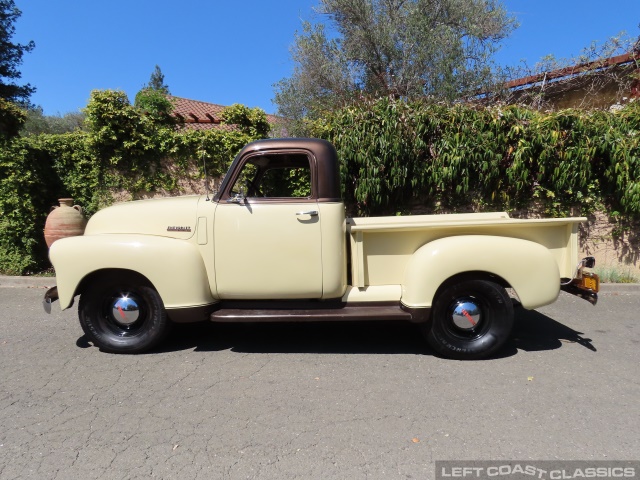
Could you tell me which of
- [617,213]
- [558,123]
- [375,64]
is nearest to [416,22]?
[375,64]

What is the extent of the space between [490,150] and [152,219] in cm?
515

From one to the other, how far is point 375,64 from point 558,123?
557 centimetres

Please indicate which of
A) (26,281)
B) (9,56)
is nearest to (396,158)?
(26,281)

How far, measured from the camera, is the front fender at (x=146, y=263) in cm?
369

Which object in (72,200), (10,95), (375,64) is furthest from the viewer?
(10,95)

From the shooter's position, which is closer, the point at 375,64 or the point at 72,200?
the point at 72,200

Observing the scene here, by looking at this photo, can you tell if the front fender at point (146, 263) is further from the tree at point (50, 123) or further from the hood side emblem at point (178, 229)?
the tree at point (50, 123)

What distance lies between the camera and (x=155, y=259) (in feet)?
12.1

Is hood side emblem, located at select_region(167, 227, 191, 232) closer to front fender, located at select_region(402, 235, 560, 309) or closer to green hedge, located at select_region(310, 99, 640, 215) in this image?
front fender, located at select_region(402, 235, 560, 309)

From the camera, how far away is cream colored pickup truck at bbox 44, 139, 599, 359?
368 centimetres

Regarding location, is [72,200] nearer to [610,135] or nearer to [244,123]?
[244,123]

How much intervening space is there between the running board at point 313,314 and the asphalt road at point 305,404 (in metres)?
0.42

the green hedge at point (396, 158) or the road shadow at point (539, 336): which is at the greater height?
the green hedge at point (396, 158)

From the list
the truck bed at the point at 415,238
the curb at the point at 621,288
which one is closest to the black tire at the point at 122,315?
the truck bed at the point at 415,238
